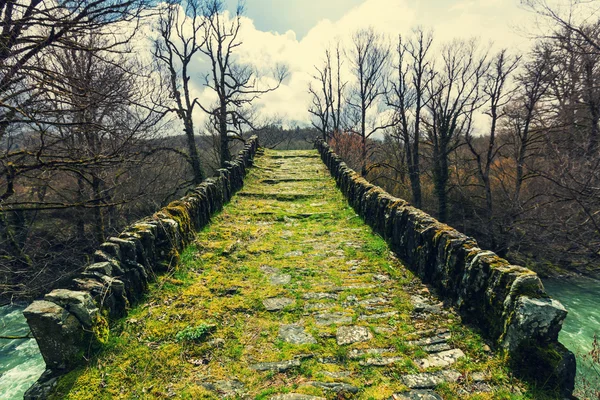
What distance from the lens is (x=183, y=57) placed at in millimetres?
20125

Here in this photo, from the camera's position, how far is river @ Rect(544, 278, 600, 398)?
8.46 metres

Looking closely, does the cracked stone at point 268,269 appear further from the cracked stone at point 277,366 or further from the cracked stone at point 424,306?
the cracked stone at point 424,306

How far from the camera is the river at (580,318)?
27.8ft

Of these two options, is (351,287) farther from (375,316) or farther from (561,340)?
(561,340)

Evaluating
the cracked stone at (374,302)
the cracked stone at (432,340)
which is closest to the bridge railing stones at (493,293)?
the cracked stone at (432,340)

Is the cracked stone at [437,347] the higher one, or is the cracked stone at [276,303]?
the cracked stone at [276,303]

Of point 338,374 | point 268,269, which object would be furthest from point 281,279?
point 338,374

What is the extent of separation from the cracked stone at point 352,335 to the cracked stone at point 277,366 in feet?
2.04

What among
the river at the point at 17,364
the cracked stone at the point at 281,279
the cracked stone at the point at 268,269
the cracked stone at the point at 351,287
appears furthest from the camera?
the river at the point at 17,364

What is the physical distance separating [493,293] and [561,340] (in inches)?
392

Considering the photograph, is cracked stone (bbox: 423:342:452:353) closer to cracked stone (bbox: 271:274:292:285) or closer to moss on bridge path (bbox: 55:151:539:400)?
moss on bridge path (bbox: 55:151:539:400)

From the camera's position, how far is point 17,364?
959cm

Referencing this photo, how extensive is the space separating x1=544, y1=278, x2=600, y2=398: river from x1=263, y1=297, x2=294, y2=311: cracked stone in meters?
7.35

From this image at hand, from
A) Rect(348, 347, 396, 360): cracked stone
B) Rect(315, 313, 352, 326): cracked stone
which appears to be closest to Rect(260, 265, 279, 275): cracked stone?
Rect(315, 313, 352, 326): cracked stone
